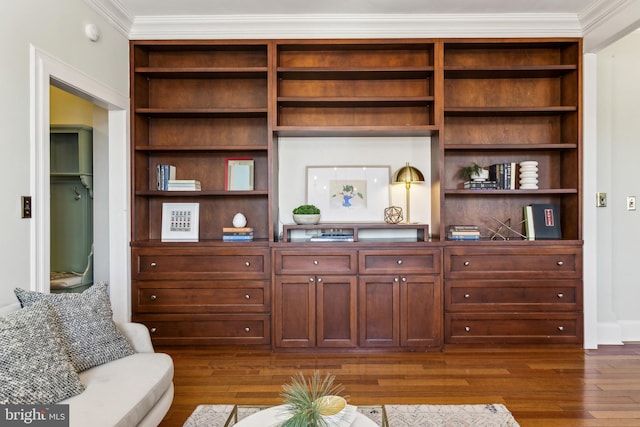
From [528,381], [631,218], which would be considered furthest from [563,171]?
[528,381]

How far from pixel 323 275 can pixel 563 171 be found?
2366 millimetres

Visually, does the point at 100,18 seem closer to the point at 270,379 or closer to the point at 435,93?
the point at 435,93

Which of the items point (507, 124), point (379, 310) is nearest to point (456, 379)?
A: point (379, 310)

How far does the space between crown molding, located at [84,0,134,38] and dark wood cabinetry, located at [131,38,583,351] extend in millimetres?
201

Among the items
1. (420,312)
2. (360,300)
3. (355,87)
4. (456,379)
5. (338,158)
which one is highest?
(355,87)

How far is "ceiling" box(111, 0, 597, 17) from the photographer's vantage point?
3254 millimetres

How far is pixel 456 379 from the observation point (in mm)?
2896

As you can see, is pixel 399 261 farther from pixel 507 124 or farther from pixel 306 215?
pixel 507 124

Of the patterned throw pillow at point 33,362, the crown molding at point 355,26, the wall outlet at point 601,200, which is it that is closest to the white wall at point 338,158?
the crown molding at point 355,26

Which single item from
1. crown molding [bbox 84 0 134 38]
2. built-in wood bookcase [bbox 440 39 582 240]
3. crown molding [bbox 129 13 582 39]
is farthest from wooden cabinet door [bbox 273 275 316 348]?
crown molding [bbox 84 0 134 38]

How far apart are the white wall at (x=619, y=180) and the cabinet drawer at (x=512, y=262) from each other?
0.48 meters

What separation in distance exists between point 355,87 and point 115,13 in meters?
2.03

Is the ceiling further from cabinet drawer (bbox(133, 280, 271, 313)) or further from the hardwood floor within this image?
the hardwood floor

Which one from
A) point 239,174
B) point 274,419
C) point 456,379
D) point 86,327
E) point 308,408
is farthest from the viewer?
point 239,174
